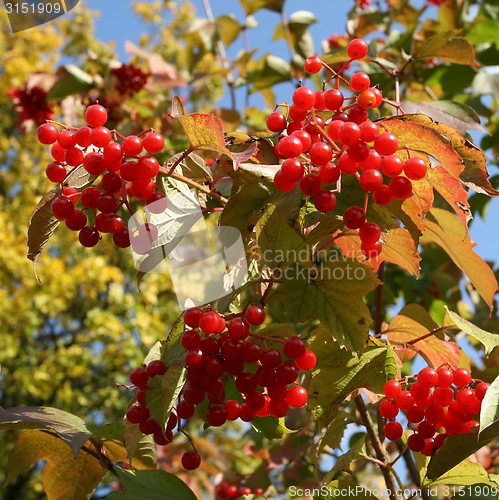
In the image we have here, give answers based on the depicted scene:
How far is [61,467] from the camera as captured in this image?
1212 mm

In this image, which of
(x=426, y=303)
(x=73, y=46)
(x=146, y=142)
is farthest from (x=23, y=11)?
(x=73, y=46)

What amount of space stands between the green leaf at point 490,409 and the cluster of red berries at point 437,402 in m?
0.16

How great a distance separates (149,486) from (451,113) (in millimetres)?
1194

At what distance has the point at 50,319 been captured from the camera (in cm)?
939

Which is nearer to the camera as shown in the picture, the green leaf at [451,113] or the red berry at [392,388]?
the red berry at [392,388]

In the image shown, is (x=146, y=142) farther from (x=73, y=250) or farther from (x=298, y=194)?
(x=73, y=250)

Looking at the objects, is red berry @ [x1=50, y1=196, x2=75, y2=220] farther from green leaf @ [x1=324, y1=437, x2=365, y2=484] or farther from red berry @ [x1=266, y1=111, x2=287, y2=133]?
green leaf @ [x1=324, y1=437, x2=365, y2=484]

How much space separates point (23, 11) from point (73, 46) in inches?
437

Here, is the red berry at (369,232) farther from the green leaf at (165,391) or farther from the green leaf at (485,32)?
the green leaf at (485,32)

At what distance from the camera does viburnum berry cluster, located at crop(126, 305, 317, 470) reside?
93cm

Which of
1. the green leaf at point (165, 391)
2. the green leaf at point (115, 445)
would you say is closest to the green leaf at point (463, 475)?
the green leaf at point (165, 391)

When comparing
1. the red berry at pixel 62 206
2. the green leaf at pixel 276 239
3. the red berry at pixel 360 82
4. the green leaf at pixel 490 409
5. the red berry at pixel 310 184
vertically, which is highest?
the red berry at pixel 360 82

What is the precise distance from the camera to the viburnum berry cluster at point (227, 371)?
93 cm

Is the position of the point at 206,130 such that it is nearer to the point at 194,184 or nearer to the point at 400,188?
the point at 194,184
